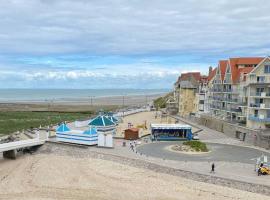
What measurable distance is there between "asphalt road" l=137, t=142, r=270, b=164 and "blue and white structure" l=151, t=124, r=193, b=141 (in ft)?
12.2

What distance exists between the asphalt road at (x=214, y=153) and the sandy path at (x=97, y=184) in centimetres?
553

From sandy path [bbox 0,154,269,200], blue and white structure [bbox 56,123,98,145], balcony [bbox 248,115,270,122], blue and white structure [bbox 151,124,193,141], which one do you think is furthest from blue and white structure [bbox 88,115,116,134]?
balcony [bbox 248,115,270,122]

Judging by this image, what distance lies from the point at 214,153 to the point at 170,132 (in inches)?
431

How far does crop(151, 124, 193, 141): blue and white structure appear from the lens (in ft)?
170

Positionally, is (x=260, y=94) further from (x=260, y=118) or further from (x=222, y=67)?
(x=222, y=67)

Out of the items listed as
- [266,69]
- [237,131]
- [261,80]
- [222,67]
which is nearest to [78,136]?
[237,131]

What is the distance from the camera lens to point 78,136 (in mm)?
46281

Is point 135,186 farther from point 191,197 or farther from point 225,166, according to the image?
point 225,166

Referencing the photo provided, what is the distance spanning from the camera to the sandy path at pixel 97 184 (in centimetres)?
3039

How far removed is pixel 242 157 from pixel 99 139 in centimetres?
1642

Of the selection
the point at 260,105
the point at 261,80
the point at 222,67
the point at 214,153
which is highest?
the point at 222,67

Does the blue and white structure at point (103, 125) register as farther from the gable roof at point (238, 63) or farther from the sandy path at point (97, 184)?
the gable roof at point (238, 63)

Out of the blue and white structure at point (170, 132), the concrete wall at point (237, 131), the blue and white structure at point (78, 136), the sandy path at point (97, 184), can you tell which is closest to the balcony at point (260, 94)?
the concrete wall at point (237, 131)

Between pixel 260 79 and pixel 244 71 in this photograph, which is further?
pixel 244 71
